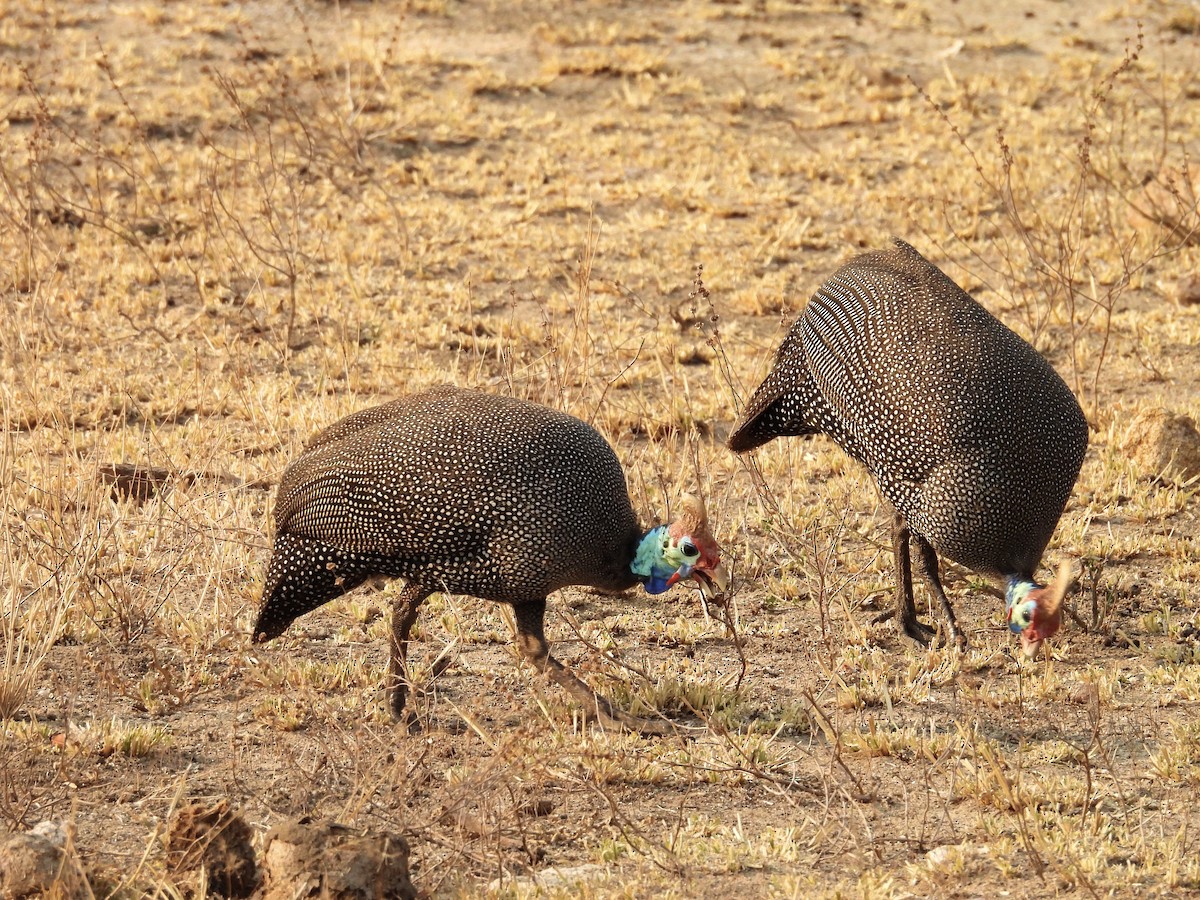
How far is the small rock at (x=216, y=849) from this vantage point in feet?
10.6

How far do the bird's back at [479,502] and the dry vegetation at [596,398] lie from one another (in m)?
0.31

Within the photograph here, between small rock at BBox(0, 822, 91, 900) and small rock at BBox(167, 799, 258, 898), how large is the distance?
0.20 metres

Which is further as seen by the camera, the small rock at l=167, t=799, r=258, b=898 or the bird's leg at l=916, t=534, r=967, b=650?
the bird's leg at l=916, t=534, r=967, b=650

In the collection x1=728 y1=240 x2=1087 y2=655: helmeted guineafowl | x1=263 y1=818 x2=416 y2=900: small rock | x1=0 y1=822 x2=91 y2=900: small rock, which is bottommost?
x1=0 y1=822 x2=91 y2=900: small rock

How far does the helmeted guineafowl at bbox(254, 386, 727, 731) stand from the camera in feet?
13.4

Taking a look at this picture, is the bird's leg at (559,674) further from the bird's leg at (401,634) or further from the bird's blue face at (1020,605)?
the bird's blue face at (1020,605)

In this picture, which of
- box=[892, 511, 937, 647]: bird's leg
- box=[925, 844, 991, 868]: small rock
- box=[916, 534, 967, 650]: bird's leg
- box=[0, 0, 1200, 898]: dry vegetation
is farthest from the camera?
box=[892, 511, 937, 647]: bird's leg

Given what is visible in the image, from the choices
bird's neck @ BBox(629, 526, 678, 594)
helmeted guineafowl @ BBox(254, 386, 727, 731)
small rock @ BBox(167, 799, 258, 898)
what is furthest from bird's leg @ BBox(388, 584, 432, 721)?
small rock @ BBox(167, 799, 258, 898)

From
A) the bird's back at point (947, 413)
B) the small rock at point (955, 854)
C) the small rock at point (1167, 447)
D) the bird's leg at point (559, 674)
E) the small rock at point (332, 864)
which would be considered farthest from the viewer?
the small rock at point (1167, 447)

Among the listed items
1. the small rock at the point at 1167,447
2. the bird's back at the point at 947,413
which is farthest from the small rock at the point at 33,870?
the small rock at the point at 1167,447

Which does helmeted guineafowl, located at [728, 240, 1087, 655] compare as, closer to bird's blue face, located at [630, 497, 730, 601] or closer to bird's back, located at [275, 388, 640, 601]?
bird's blue face, located at [630, 497, 730, 601]

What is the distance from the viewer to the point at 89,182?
9297mm

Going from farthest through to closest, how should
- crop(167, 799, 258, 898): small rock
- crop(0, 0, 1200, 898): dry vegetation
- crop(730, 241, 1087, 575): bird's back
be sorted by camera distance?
crop(730, 241, 1087, 575): bird's back
crop(0, 0, 1200, 898): dry vegetation
crop(167, 799, 258, 898): small rock

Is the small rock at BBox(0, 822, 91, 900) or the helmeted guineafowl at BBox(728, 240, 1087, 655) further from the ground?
the helmeted guineafowl at BBox(728, 240, 1087, 655)
